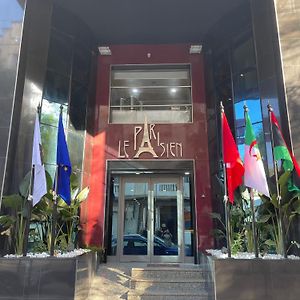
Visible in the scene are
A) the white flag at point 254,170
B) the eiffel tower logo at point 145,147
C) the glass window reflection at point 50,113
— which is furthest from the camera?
the eiffel tower logo at point 145,147

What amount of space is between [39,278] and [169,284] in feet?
9.41

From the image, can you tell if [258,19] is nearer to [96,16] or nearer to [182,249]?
[96,16]

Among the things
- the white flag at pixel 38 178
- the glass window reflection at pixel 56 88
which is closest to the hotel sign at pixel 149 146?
the glass window reflection at pixel 56 88

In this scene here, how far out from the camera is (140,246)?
9.38 metres

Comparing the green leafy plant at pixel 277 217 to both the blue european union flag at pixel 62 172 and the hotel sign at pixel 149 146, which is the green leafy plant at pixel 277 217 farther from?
the blue european union flag at pixel 62 172

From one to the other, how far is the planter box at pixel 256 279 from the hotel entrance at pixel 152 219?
3.83 metres

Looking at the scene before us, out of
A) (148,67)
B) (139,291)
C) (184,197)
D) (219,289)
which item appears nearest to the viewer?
(219,289)

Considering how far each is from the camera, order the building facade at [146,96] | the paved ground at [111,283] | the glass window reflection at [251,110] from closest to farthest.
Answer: the paved ground at [111,283] → the building facade at [146,96] → the glass window reflection at [251,110]

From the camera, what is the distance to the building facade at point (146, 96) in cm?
768

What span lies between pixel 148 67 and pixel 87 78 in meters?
2.24

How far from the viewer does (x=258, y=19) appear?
832cm

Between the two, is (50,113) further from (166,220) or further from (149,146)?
(166,220)

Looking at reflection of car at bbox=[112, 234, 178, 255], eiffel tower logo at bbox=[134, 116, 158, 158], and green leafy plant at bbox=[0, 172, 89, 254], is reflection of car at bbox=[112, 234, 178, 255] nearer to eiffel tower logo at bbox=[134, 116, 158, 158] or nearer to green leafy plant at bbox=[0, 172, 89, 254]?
green leafy plant at bbox=[0, 172, 89, 254]

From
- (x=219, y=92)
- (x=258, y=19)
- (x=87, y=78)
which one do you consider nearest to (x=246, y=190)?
(x=219, y=92)
